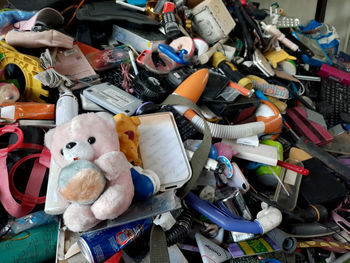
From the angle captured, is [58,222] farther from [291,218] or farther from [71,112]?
[291,218]

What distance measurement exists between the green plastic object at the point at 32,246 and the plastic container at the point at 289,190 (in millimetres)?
619

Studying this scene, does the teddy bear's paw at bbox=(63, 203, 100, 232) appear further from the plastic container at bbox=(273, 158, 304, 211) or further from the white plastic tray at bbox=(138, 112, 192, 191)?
the plastic container at bbox=(273, 158, 304, 211)

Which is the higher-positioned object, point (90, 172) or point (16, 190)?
point (90, 172)

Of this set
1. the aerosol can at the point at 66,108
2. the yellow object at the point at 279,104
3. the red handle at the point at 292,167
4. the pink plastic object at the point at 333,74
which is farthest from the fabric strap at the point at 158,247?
the pink plastic object at the point at 333,74

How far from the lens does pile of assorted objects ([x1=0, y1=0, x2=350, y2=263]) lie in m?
0.57

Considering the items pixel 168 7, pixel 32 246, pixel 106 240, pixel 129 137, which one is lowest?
pixel 32 246

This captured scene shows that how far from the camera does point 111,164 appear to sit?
0.50 meters

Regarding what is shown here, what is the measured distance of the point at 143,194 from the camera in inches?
23.3

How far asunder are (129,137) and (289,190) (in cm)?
55

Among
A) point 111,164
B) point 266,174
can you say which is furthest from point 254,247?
point 111,164

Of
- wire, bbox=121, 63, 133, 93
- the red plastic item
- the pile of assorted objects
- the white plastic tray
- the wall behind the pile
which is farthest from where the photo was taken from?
the wall behind the pile

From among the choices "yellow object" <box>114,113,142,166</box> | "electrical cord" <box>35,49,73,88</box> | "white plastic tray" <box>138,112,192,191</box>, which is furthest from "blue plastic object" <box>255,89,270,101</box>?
"electrical cord" <box>35,49,73,88</box>

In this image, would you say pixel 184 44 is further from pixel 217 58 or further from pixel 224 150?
pixel 224 150

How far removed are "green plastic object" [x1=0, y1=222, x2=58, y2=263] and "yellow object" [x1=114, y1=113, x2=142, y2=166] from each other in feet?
0.82
